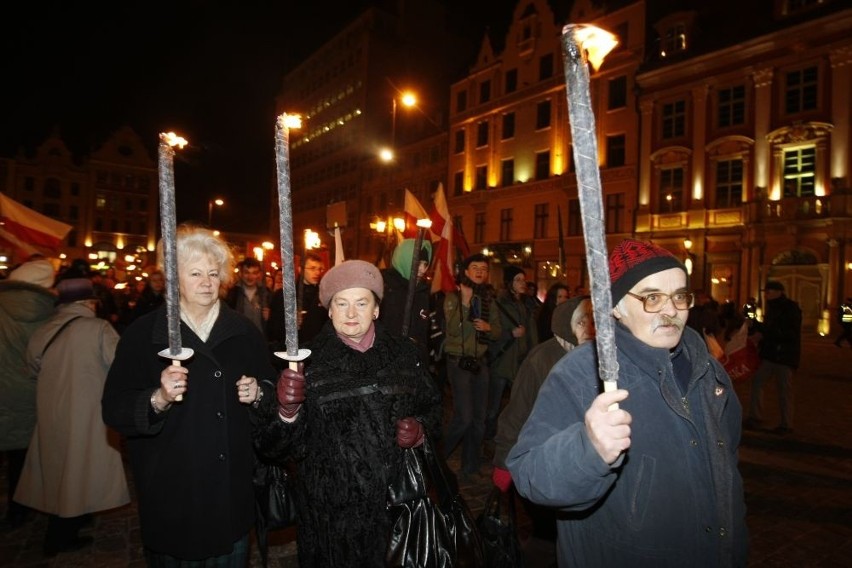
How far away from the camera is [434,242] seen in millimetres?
8008

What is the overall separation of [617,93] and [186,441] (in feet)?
99.8

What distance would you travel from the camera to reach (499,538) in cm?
293

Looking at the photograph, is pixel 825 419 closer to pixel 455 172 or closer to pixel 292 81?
pixel 455 172

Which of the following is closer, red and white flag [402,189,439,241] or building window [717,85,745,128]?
red and white flag [402,189,439,241]

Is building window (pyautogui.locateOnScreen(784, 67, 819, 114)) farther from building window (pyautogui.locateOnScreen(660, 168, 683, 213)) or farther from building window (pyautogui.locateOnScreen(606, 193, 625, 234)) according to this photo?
building window (pyautogui.locateOnScreen(606, 193, 625, 234))

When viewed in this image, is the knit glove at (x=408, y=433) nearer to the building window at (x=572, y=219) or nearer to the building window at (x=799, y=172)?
the building window at (x=799, y=172)

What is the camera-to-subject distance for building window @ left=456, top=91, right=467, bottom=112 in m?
36.6

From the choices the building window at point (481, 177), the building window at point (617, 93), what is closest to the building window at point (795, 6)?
the building window at point (617, 93)

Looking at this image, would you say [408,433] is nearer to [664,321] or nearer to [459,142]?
[664,321]

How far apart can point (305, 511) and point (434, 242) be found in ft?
18.5

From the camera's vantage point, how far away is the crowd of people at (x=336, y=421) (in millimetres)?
1771

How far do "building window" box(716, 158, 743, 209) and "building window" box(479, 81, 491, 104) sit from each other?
15719 millimetres

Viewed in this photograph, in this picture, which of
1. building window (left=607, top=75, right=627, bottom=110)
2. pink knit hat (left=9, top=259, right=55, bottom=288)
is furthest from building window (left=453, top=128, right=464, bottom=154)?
pink knit hat (left=9, top=259, right=55, bottom=288)

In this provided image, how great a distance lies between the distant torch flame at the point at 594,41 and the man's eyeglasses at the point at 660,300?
92 centimetres
